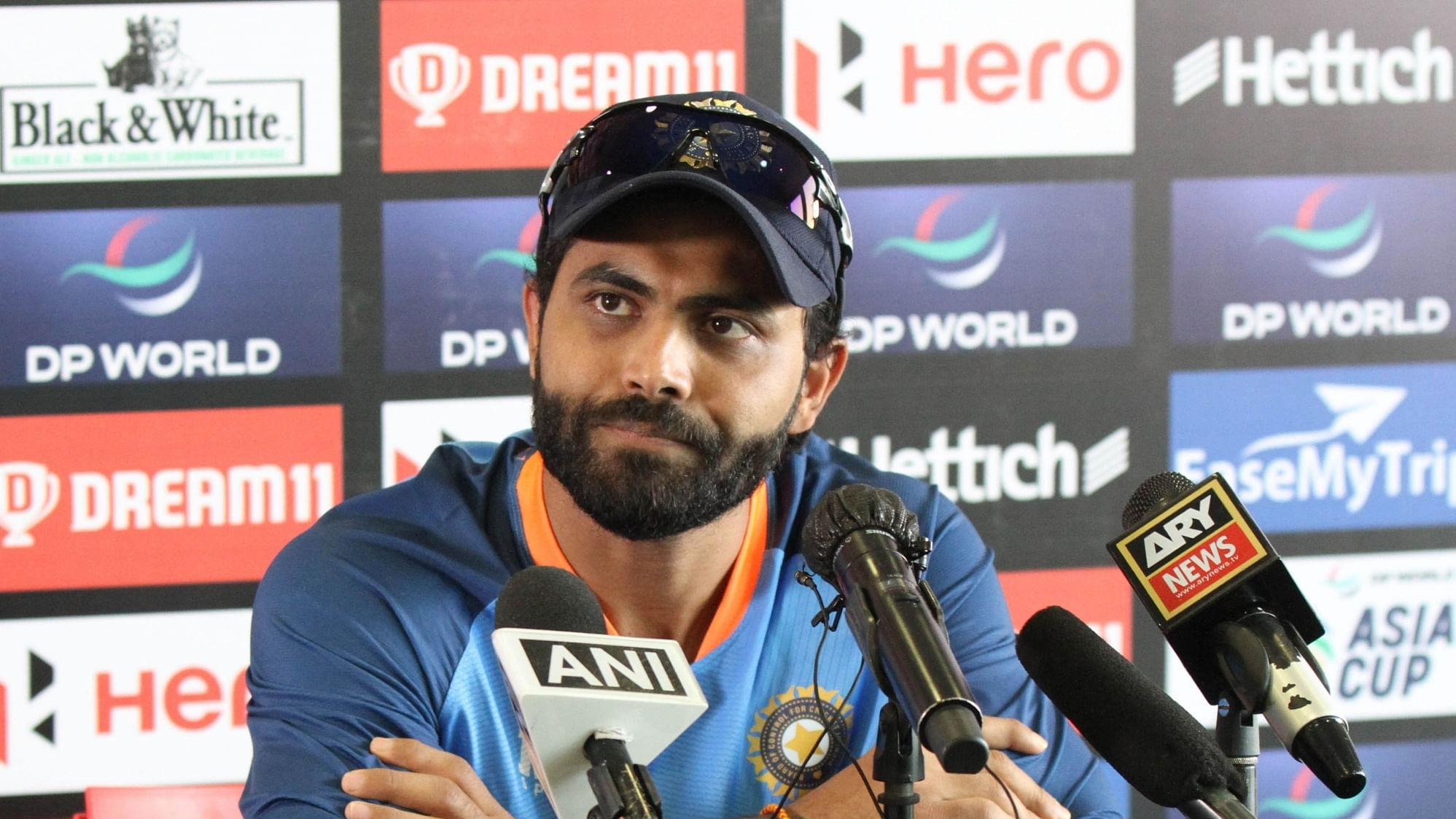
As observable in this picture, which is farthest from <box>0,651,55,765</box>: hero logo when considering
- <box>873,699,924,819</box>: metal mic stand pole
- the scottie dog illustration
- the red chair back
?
<box>873,699,924,819</box>: metal mic stand pole

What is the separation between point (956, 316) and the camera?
2.85m

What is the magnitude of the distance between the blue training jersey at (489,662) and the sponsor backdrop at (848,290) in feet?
3.33

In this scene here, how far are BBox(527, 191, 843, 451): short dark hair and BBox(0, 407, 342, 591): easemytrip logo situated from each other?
1144 mm

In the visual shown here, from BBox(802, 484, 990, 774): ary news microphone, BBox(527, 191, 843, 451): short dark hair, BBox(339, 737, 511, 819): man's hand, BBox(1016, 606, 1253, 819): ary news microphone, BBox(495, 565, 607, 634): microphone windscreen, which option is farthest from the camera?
BBox(527, 191, 843, 451): short dark hair

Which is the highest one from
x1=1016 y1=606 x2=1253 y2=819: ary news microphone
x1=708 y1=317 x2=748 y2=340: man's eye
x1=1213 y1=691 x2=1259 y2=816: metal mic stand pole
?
x1=708 y1=317 x2=748 y2=340: man's eye

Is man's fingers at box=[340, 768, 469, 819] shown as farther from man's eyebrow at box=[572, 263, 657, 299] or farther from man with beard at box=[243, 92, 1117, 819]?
man's eyebrow at box=[572, 263, 657, 299]

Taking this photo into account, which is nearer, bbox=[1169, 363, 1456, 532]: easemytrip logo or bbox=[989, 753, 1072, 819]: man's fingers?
bbox=[989, 753, 1072, 819]: man's fingers

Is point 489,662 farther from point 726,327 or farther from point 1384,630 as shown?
point 1384,630

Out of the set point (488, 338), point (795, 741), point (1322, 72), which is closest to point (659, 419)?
point (795, 741)

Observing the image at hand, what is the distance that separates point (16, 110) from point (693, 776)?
192 centimetres

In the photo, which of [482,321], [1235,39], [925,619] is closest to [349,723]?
[925,619]

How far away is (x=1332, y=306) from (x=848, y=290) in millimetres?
1079

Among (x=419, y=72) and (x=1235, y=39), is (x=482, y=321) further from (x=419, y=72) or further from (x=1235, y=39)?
(x=1235, y=39)

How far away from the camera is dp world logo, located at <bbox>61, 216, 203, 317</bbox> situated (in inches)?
104
